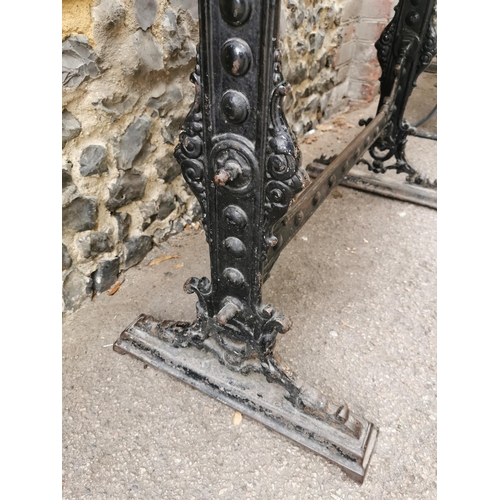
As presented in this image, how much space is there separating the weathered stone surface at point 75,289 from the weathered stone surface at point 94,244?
8 centimetres

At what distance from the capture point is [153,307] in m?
1.72

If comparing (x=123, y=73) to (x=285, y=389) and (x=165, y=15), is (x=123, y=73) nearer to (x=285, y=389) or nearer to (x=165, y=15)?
(x=165, y=15)

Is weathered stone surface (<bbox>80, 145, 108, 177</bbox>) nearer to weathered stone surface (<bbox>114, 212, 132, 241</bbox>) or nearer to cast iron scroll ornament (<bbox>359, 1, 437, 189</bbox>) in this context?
weathered stone surface (<bbox>114, 212, 132, 241</bbox>)

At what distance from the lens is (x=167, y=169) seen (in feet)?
6.23

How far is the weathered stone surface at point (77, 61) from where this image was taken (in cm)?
134

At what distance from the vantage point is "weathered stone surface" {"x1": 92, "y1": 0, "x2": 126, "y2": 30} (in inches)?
54.1

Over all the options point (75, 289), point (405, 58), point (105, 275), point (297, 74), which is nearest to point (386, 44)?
point (405, 58)

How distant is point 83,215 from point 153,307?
0.43 metres

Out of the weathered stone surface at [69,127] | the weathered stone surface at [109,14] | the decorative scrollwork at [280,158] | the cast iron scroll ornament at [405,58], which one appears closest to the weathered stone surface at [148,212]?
the weathered stone surface at [69,127]

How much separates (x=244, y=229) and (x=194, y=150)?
0.23 m

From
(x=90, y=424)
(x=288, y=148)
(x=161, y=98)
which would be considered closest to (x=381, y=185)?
(x=161, y=98)

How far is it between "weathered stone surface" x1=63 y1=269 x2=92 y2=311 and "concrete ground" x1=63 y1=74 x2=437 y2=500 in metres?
0.05

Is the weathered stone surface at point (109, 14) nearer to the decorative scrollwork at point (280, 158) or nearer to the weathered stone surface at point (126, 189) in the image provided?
the weathered stone surface at point (126, 189)

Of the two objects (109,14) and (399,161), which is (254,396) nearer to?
(109,14)
